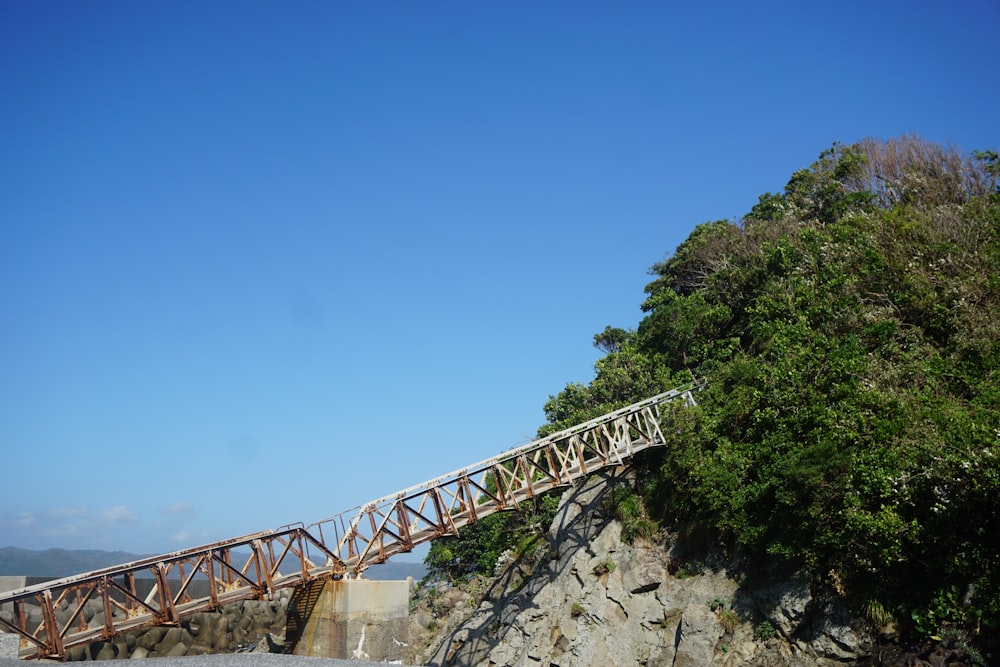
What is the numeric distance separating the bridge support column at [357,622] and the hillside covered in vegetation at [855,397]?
9.03 metres

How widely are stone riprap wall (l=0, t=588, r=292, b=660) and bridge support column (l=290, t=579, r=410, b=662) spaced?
3649 millimetres

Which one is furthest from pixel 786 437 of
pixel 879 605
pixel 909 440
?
pixel 879 605

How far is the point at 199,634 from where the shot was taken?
26344mm

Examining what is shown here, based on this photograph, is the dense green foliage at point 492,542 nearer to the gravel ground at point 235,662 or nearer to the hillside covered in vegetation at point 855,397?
the hillside covered in vegetation at point 855,397

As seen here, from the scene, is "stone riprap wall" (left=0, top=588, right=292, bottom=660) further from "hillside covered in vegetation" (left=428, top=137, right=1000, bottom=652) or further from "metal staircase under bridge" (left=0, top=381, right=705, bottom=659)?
"hillside covered in vegetation" (left=428, top=137, right=1000, bottom=652)

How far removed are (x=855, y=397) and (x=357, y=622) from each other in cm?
1561

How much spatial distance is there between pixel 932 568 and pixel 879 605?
1.56 metres

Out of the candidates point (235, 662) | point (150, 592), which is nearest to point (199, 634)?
point (150, 592)

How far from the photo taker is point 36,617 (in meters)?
20.7

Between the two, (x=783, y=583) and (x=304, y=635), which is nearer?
(x=783, y=583)

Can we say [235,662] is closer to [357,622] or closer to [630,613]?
[357,622]

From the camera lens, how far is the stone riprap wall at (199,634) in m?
22.9

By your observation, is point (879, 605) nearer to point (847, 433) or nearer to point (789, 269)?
point (847, 433)

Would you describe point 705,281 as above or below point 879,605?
above
